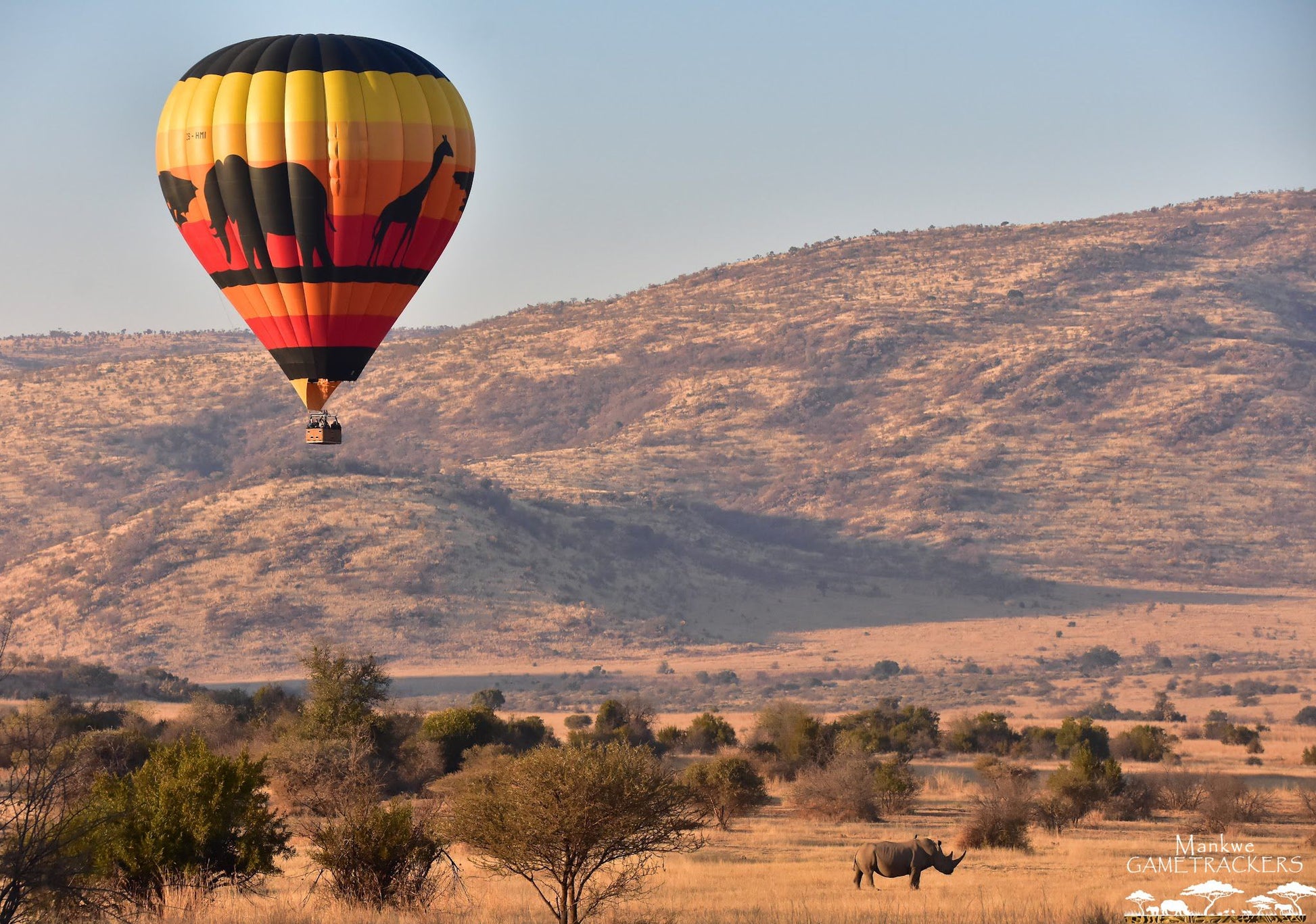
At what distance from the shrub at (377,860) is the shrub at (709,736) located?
26.0 m

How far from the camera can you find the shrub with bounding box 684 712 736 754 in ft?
145

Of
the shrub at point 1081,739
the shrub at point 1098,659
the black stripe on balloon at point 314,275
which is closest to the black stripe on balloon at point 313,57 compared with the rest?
the black stripe on balloon at point 314,275

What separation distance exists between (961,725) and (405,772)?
74.4 ft

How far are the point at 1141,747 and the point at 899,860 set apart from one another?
984 inches

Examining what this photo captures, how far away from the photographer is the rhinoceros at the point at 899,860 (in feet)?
68.5

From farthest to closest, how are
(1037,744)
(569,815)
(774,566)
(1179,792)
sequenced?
1. (774,566)
2. (1037,744)
3. (1179,792)
4. (569,815)

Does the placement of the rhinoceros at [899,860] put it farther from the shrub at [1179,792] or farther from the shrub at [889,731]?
the shrub at [889,731]

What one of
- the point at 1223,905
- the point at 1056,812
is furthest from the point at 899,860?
the point at 1056,812

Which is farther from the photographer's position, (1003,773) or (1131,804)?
(1003,773)

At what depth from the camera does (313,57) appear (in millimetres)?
24969

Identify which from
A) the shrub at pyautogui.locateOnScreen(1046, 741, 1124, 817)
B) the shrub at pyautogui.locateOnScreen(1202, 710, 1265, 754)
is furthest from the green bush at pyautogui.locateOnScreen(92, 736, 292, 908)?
the shrub at pyautogui.locateOnScreen(1202, 710, 1265, 754)

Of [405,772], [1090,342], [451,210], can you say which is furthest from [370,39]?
[1090,342]

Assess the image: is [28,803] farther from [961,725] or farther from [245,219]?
[961,725]

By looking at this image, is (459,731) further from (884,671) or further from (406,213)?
(884,671)
